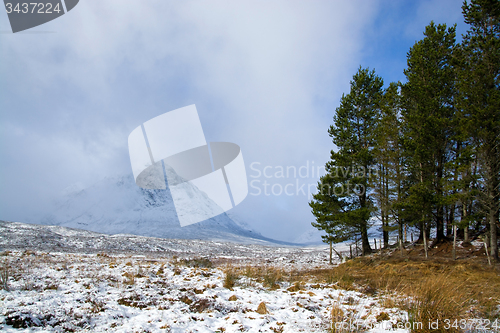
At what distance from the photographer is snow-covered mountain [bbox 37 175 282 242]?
112062 mm

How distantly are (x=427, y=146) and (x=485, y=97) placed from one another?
455 cm

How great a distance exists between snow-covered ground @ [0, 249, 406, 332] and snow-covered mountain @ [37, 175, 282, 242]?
10082 centimetres

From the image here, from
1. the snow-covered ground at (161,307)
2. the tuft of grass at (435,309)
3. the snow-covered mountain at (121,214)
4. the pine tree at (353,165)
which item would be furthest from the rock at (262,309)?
the snow-covered mountain at (121,214)

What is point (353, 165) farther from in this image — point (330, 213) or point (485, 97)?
point (485, 97)

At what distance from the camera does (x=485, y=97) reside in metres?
14.8

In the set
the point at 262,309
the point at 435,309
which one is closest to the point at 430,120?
the point at 435,309

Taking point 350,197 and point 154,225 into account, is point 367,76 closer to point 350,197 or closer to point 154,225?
point 350,197

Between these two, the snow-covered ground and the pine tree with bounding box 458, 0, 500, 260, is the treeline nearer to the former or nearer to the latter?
the pine tree with bounding box 458, 0, 500, 260

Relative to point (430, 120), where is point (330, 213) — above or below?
below

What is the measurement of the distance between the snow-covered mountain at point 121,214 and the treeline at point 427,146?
296 ft

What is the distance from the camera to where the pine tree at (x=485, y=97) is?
14.1 m

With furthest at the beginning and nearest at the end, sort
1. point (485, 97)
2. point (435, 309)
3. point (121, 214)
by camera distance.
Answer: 1. point (121, 214)
2. point (485, 97)
3. point (435, 309)

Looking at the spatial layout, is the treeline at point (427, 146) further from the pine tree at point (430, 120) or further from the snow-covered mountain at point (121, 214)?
the snow-covered mountain at point (121, 214)

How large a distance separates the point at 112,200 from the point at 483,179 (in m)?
156
